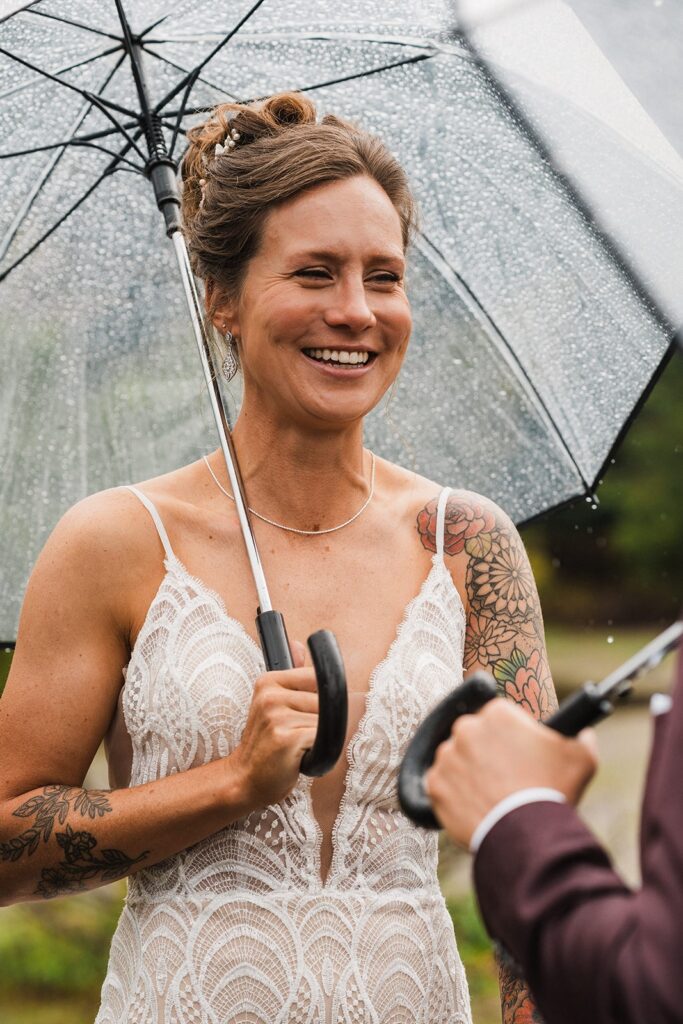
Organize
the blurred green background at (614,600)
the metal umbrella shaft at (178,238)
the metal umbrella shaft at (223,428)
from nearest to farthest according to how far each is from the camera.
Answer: the metal umbrella shaft at (223,428) < the metal umbrella shaft at (178,238) < the blurred green background at (614,600)

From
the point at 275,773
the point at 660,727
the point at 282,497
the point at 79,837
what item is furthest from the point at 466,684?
the point at 282,497

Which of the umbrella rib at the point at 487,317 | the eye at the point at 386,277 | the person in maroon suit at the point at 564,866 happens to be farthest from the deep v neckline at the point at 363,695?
the person in maroon suit at the point at 564,866

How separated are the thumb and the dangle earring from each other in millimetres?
853

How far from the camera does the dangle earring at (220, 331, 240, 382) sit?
3178 mm

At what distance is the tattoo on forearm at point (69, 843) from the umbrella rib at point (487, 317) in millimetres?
1556

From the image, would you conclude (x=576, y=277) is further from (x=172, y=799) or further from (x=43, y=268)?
(x=172, y=799)

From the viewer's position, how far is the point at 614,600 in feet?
40.3

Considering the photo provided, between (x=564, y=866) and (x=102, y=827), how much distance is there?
4.33 ft

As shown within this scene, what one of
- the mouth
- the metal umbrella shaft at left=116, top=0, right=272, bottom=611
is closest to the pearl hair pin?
the metal umbrella shaft at left=116, top=0, right=272, bottom=611

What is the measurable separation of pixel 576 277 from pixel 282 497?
98 centimetres

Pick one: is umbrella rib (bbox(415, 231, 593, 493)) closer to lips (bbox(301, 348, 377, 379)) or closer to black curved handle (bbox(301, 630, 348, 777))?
lips (bbox(301, 348, 377, 379))

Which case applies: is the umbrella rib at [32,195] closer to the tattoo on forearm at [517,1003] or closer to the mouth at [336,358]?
the mouth at [336,358]

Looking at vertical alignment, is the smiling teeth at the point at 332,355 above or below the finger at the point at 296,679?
above

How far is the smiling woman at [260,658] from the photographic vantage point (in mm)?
2539
